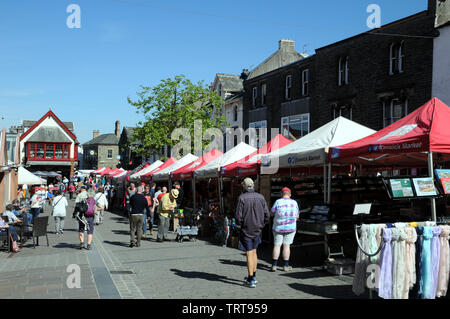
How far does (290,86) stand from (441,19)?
494 inches

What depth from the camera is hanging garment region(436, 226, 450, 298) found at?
5.95m

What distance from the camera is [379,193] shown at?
1414 cm

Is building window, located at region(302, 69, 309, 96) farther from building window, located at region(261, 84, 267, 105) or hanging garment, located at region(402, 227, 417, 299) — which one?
hanging garment, located at region(402, 227, 417, 299)

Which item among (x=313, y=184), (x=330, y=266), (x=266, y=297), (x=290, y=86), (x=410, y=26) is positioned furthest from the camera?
(x=290, y=86)

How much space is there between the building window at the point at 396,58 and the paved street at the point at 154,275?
45.0ft

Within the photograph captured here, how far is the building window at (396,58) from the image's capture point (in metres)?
21.9

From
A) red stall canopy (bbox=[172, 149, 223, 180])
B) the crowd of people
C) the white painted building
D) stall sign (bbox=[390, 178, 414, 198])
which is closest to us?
stall sign (bbox=[390, 178, 414, 198])

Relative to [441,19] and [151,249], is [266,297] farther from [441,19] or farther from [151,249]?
[441,19]

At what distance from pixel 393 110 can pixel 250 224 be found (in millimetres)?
16818

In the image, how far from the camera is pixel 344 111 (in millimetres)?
25391

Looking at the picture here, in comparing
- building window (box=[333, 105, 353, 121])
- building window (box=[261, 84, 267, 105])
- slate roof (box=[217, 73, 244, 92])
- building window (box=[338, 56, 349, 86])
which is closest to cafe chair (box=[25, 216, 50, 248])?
building window (box=[333, 105, 353, 121])

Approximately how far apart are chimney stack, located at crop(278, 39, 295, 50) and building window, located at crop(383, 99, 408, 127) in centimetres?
1876

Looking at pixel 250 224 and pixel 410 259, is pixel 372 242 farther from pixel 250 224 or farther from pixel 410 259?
pixel 250 224
